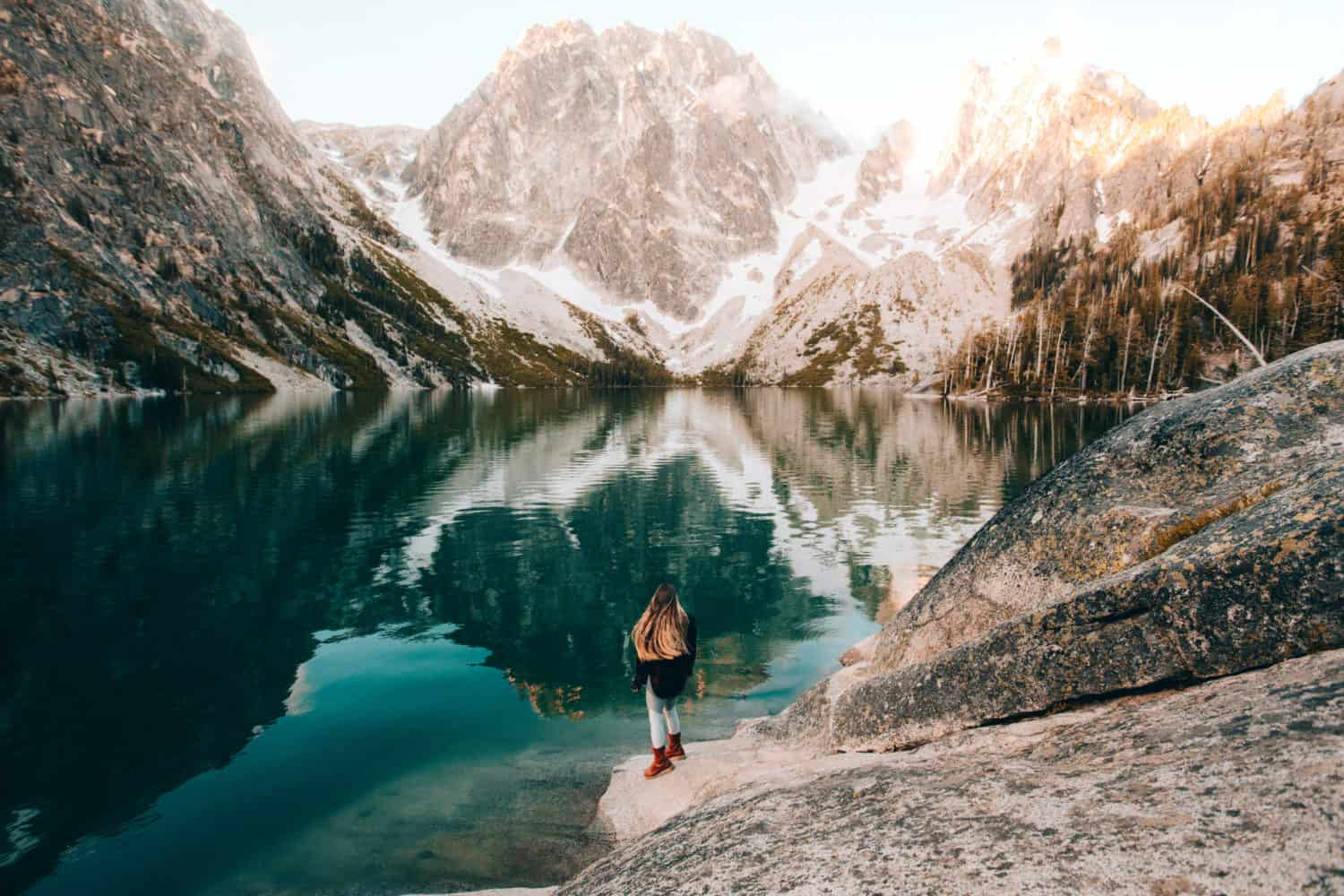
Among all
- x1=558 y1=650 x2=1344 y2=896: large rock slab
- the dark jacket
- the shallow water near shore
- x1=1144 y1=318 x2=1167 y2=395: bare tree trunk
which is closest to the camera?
x1=558 y1=650 x2=1344 y2=896: large rock slab

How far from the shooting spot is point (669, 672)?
40.9 ft

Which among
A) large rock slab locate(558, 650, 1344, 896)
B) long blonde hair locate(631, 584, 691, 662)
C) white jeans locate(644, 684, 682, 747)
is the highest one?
large rock slab locate(558, 650, 1344, 896)

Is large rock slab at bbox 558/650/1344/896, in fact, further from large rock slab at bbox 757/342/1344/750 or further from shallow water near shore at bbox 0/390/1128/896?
shallow water near shore at bbox 0/390/1128/896

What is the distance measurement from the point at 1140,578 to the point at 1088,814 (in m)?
3.41

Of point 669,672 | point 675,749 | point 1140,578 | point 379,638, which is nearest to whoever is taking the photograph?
point 1140,578

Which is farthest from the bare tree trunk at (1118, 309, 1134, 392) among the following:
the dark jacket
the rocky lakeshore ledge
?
the dark jacket

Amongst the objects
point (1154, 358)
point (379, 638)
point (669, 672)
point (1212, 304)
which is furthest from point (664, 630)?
point (1212, 304)

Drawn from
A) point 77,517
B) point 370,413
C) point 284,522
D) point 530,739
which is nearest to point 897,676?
point 530,739

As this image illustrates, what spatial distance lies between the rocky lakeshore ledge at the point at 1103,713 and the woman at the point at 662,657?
78 cm

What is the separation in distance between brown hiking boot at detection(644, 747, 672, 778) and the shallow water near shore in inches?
48.2

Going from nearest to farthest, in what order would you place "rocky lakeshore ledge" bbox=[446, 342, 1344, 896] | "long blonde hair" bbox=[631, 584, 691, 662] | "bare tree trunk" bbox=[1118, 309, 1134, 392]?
"rocky lakeshore ledge" bbox=[446, 342, 1344, 896] < "long blonde hair" bbox=[631, 584, 691, 662] < "bare tree trunk" bbox=[1118, 309, 1134, 392]

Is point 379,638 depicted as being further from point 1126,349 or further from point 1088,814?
point 1126,349

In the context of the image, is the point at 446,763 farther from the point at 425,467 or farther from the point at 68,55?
the point at 68,55

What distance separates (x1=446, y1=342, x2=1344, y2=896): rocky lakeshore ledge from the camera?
156 inches
